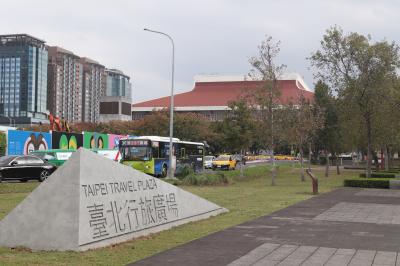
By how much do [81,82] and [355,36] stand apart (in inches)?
4024

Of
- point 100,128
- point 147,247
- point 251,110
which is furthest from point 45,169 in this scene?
point 100,128

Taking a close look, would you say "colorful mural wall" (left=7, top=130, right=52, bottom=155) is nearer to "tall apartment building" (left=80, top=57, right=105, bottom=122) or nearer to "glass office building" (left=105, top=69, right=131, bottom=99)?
"tall apartment building" (left=80, top=57, right=105, bottom=122)

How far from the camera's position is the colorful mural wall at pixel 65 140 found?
41.2 metres

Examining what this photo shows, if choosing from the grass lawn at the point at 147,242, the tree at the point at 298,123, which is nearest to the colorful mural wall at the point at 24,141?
the tree at the point at 298,123

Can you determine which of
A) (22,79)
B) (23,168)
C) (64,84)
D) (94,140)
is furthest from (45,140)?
(64,84)

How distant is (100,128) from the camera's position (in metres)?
85.5

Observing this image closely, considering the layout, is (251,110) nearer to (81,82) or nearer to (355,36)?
(355,36)

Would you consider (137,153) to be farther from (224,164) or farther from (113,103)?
(113,103)

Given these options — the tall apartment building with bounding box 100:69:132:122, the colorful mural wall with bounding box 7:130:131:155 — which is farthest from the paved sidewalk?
the tall apartment building with bounding box 100:69:132:122

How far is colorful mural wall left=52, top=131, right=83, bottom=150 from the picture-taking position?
135 ft

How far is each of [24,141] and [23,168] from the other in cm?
1421

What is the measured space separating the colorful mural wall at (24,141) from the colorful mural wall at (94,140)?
18.8 feet

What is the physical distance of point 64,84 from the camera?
11650cm

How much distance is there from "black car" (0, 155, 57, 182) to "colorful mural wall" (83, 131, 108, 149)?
66.3ft
